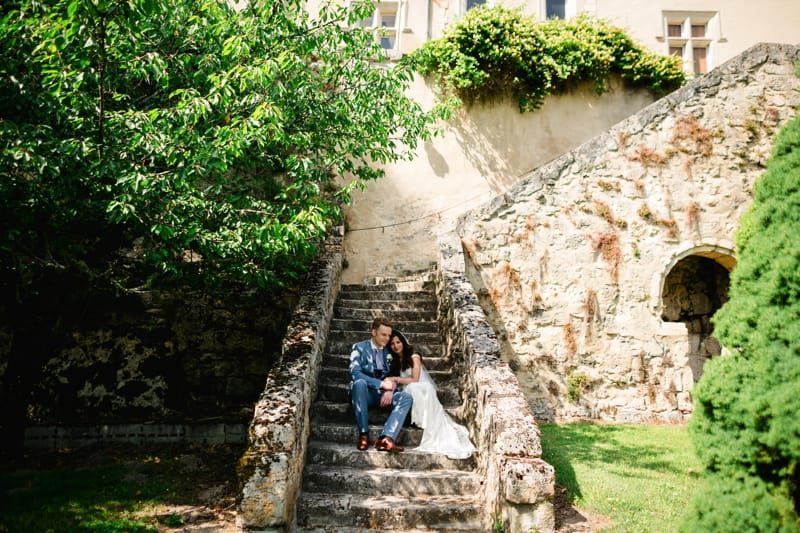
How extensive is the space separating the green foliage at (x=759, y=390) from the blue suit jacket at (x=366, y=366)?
2.89 meters

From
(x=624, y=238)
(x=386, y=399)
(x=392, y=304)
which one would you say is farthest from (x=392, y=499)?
(x=624, y=238)

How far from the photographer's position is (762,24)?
37.0 ft

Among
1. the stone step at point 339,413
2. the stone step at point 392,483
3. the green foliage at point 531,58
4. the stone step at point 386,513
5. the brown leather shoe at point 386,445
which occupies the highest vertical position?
the green foliage at point 531,58

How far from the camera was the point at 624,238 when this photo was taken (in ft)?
24.5

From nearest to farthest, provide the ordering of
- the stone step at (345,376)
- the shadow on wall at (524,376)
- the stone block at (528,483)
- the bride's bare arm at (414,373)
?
the stone block at (528,483) → the bride's bare arm at (414,373) → the stone step at (345,376) → the shadow on wall at (524,376)

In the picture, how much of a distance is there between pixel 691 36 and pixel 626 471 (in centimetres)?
1051

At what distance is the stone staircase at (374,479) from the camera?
4309mm

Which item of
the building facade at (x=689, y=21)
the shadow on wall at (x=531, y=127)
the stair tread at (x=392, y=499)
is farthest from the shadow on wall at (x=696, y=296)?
the stair tread at (x=392, y=499)

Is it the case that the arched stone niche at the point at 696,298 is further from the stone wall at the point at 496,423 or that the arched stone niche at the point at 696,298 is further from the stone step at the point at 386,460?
the stone step at the point at 386,460

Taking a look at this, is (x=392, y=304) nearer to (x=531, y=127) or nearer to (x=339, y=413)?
(x=339, y=413)

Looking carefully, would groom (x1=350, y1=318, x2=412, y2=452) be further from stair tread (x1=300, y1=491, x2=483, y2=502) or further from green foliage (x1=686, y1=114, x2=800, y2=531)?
green foliage (x1=686, y1=114, x2=800, y2=531)

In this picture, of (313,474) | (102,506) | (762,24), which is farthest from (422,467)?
(762,24)

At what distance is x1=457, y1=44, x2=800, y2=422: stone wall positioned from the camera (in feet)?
23.9

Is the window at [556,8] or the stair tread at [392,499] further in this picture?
the window at [556,8]
